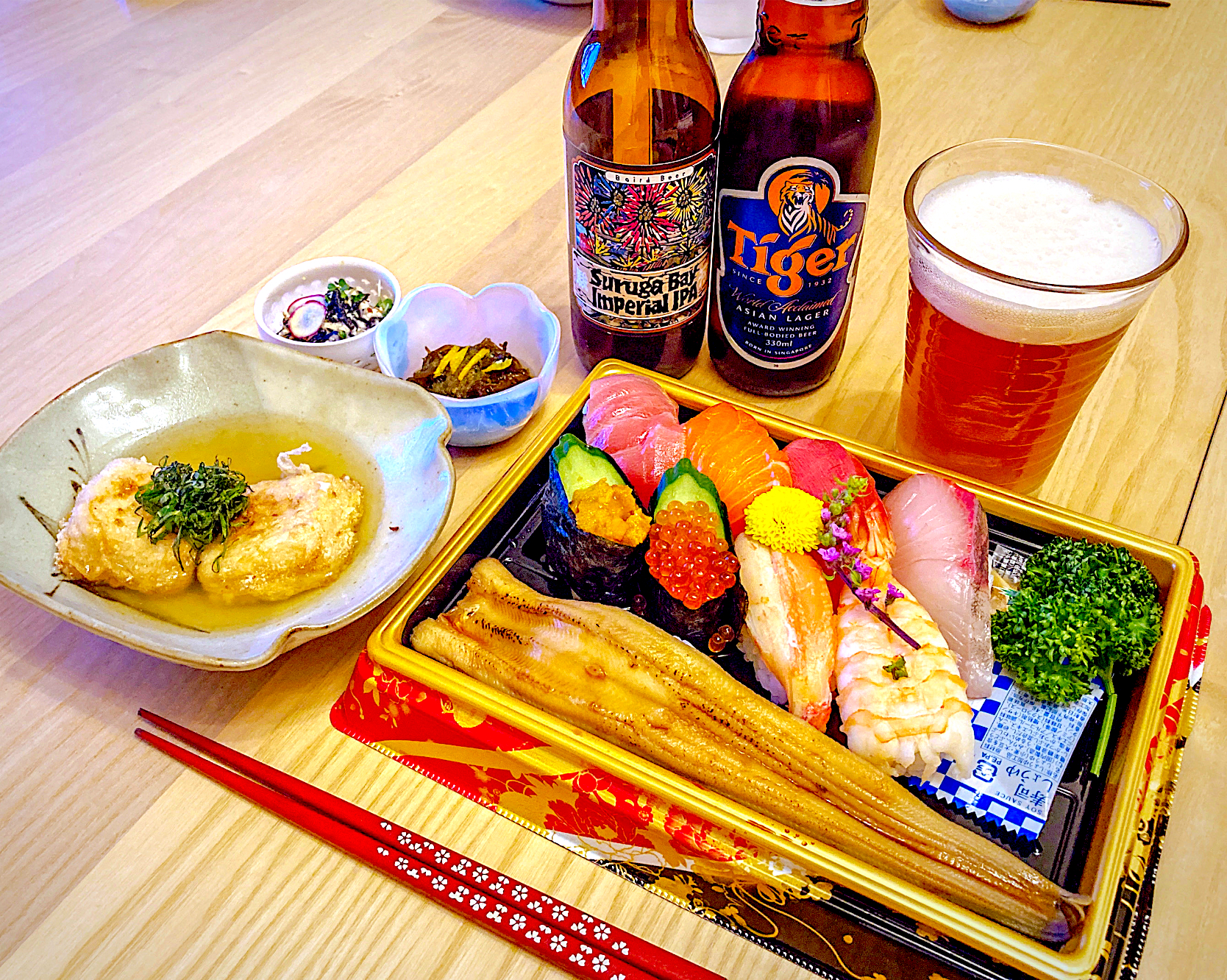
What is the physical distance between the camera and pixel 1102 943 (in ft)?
2.25

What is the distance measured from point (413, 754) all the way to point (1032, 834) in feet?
1.86

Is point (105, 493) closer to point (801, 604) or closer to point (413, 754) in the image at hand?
point (413, 754)

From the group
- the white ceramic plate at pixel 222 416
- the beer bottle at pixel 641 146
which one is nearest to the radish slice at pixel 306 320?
the white ceramic plate at pixel 222 416

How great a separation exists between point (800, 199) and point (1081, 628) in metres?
0.52

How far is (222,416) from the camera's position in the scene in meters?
1.14

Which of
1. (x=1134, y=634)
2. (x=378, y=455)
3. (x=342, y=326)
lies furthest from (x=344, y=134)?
(x=1134, y=634)

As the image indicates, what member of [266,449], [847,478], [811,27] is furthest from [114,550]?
[811,27]

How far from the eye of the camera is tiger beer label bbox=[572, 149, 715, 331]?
39.1 inches

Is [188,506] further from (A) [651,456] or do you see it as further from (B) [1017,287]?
(B) [1017,287]

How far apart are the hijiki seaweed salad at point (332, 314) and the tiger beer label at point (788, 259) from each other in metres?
0.48

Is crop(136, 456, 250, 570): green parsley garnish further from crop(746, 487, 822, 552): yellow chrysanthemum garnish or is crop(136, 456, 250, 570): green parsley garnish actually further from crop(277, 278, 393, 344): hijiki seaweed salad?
crop(746, 487, 822, 552): yellow chrysanthemum garnish

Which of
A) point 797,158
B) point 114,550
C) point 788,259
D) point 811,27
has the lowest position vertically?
point 114,550

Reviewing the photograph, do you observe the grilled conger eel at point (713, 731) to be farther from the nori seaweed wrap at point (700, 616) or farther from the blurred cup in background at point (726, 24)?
the blurred cup in background at point (726, 24)

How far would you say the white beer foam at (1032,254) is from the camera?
867 mm
